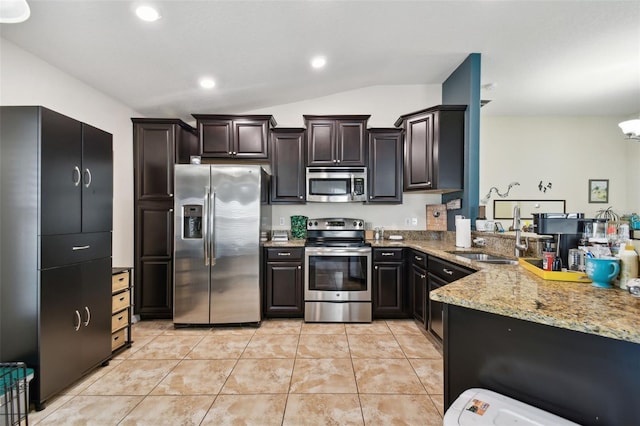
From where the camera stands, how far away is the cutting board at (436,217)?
3875 millimetres

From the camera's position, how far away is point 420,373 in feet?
7.60

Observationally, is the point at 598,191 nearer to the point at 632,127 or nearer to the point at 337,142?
the point at 632,127

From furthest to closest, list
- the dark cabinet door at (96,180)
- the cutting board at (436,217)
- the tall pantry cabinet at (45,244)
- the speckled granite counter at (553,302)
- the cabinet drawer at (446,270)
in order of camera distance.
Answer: the cutting board at (436,217) < the cabinet drawer at (446,270) < the dark cabinet door at (96,180) < the tall pantry cabinet at (45,244) < the speckled granite counter at (553,302)

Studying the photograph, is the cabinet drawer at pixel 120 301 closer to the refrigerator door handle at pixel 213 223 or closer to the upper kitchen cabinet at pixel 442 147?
the refrigerator door handle at pixel 213 223

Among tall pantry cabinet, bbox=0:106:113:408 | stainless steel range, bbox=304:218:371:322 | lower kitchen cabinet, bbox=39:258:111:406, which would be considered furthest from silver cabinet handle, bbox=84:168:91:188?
stainless steel range, bbox=304:218:371:322

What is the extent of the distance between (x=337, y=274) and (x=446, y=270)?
49.0 inches

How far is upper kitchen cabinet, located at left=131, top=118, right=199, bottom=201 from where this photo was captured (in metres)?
3.44

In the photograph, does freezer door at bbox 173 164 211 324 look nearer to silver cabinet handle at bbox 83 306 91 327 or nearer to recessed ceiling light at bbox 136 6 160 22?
silver cabinet handle at bbox 83 306 91 327

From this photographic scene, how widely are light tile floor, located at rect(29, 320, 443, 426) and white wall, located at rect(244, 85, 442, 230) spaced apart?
1500 mm

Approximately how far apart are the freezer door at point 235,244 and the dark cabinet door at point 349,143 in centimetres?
110

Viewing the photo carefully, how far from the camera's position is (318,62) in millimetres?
3076

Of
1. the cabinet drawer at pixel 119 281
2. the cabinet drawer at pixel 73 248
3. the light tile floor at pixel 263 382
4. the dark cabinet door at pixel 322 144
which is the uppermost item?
the dark cabinet door at pixel 322 144

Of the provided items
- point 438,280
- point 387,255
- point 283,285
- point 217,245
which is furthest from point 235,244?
point 438,280

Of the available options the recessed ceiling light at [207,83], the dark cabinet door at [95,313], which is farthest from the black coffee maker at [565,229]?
the recessed ceiling light at [207,83]
